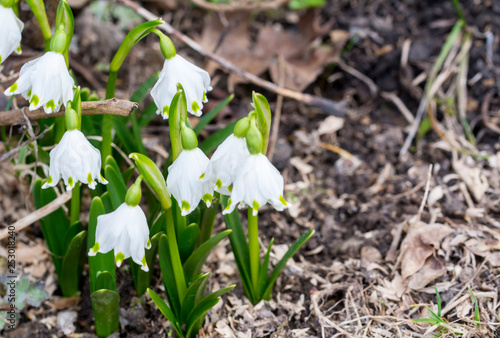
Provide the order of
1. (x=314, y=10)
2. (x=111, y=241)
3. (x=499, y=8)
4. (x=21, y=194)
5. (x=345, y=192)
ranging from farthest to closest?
(x=314, y=10), (x=499, y=8), (x=345, y=192), (x=21, y=194), (x=111, y=241)

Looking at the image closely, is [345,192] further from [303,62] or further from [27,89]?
[27,89]

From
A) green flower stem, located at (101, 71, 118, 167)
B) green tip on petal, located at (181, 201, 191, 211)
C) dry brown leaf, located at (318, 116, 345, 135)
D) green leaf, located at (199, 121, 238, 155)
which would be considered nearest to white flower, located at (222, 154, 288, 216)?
green tip on petal, located at (181, 201, 191, 211)

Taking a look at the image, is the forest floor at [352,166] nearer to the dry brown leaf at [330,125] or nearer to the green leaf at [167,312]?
the dry brown leaf at [330,125]

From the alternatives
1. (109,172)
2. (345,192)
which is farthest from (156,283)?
(345,192)

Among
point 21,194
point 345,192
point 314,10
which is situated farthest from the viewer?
point 314,10

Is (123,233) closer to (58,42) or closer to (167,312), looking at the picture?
(167,312)

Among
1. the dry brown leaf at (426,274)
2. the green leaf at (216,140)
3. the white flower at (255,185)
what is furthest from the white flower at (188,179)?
the dry brown leaf at (426,274)

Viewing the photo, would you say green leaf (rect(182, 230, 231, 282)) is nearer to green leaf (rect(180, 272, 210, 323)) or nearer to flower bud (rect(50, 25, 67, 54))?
green leaf (rect(180, 272, 210, 323))

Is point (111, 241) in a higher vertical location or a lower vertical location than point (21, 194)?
higher

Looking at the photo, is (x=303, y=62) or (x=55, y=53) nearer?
(x=55, y=53)
